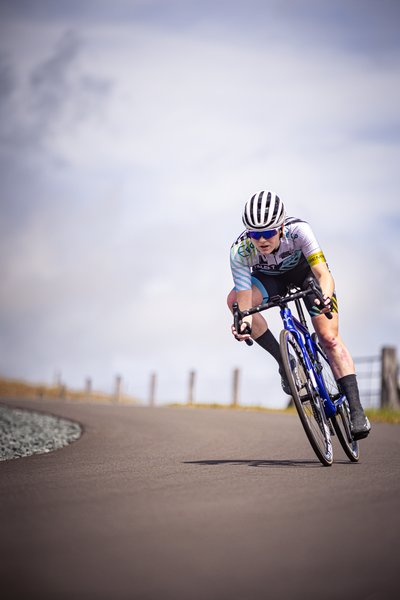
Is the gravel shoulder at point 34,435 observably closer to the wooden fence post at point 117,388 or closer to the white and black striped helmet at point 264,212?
the white and black striped helmet at point 264,212

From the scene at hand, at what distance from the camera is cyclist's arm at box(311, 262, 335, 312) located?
5059 mm

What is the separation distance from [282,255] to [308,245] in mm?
253

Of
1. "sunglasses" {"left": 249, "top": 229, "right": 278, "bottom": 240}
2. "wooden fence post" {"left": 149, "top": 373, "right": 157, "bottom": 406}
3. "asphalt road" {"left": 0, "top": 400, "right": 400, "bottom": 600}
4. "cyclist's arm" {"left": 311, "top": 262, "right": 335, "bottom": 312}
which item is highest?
"wooden fence post" {"left": 149, "top": 373, "right": 157, "bottom": 406}

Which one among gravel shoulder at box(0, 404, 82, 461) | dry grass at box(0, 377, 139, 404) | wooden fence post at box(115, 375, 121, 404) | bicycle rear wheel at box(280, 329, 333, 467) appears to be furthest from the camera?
dry grass at box(0, 377, 139, 404)

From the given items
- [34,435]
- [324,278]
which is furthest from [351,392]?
[34,435]

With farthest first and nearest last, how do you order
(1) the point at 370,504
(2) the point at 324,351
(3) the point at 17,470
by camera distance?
(2) the point at 324,351 < (3) the point at 17,470 < (1) the point at 370,504

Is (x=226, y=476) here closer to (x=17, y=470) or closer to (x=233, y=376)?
(x=17, y=470)

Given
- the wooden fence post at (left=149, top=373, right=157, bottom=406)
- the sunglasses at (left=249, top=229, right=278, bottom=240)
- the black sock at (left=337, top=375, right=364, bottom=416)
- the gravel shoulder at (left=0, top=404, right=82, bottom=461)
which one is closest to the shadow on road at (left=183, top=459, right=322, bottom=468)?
the black sock at (left=337, top=375, right=364, bottom=416)

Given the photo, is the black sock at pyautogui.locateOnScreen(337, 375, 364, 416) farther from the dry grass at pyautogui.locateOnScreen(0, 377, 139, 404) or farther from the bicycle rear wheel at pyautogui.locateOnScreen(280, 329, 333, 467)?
the dry grass at pyautogui.locateOnScreen(0, 377, 139, 404)

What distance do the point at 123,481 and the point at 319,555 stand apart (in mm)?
1937

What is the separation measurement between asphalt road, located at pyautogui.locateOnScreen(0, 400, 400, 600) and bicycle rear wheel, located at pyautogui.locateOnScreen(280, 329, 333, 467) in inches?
10.1

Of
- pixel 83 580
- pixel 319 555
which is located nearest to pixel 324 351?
pixel 319 555

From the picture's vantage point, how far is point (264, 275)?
18.8 feet

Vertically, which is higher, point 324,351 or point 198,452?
point 324,351
